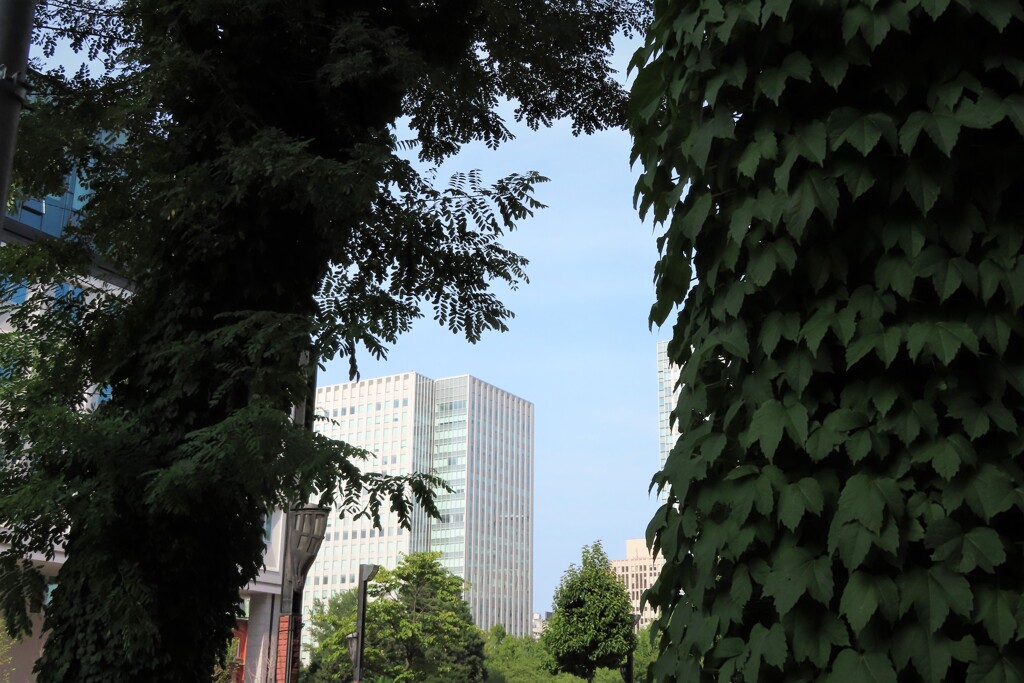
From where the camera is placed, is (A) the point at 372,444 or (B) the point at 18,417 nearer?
(B) the point at 18,417

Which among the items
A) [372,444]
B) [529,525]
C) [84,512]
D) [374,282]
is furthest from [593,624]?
[529,525]

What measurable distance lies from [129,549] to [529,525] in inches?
7630

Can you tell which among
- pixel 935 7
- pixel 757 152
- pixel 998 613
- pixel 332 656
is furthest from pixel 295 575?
pixel 332 656

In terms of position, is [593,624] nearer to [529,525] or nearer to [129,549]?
[129,549]

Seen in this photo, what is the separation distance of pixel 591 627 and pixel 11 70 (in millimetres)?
36299

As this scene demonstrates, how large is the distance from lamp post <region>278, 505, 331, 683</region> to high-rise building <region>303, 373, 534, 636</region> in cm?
16236

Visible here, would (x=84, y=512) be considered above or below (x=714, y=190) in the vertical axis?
below

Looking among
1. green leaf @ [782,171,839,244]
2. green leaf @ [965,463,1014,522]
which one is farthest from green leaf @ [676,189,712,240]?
green leaf @ [965,463,1014,522]

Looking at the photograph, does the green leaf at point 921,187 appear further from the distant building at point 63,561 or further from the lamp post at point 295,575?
the lamp post at point 295,575

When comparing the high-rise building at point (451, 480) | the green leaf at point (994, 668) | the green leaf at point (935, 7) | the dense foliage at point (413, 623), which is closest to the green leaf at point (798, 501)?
the green leaf at point (994, 668)

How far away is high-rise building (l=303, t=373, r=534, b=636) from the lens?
174250 millimetres

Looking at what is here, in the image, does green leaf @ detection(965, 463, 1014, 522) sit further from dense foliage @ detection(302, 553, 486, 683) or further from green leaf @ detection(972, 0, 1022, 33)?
dense foliage @ detection(302, 553, 486, 683)

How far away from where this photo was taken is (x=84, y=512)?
7395 millimetres

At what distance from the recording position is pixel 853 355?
7.87ft
